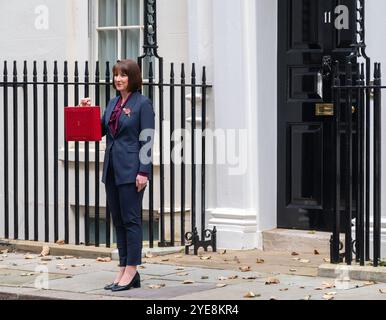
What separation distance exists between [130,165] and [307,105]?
2975mm

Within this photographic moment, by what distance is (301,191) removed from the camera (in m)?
10.9

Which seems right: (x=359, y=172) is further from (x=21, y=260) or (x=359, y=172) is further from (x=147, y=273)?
(x=21, y=260)

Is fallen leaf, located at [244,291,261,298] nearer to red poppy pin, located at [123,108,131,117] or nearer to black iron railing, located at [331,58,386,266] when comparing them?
black iron railing, located at [331,58,386,266]

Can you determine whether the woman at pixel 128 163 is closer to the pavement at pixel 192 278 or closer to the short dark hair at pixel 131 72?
the short dark hair at pixel 131 72

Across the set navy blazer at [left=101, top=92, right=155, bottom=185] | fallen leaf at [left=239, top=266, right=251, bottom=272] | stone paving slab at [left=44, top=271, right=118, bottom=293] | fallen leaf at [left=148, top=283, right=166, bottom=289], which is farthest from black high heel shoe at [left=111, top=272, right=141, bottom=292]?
fallen leaf at [left=239, top=266, right=251, bottom=272]

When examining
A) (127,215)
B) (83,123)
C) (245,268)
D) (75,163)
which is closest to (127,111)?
(83,123)

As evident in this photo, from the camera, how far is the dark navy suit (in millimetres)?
8469

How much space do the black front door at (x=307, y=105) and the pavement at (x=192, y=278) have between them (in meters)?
0.60

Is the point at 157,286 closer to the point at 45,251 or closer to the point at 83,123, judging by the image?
the point at 83,123

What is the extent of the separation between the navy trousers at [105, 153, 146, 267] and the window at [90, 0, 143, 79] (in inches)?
Answer: 156

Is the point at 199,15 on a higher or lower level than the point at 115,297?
higher

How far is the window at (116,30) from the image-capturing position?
12.3 m
